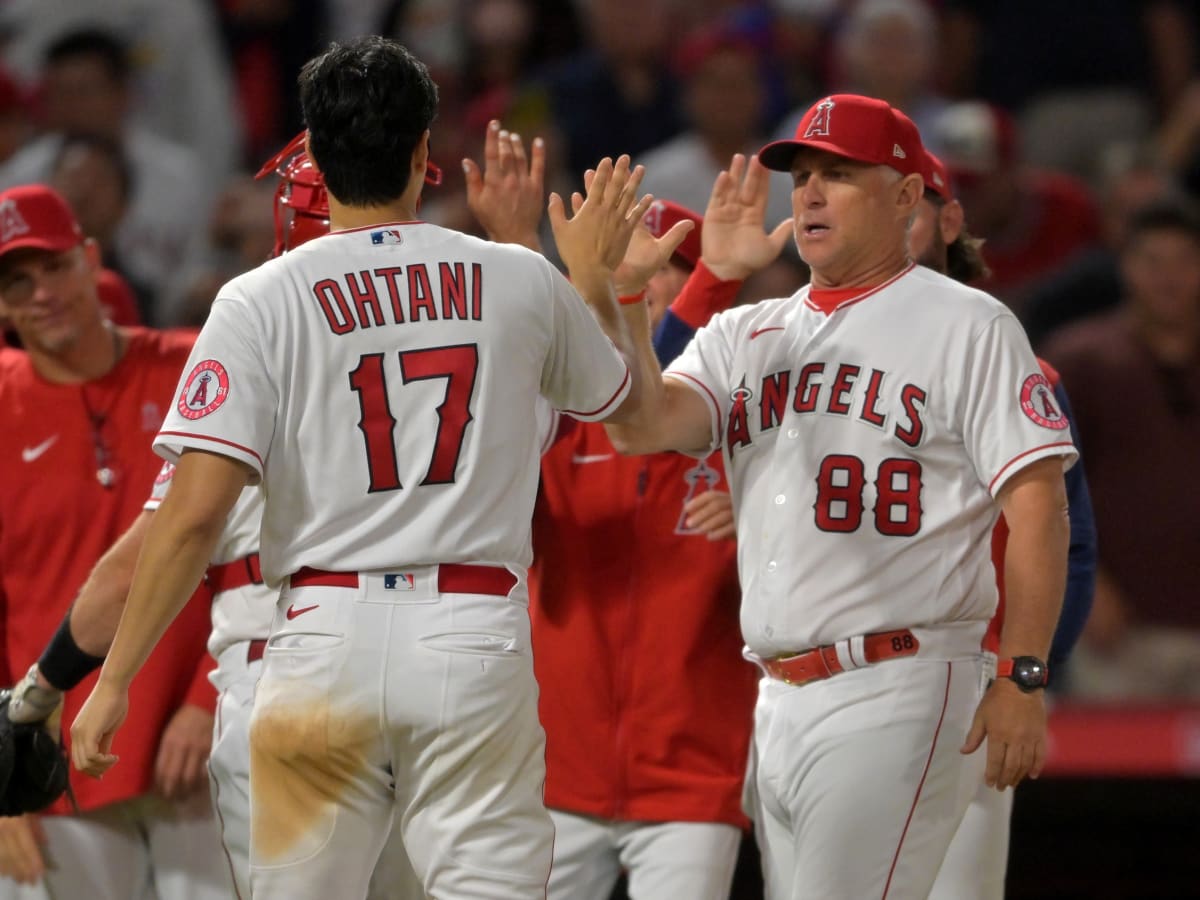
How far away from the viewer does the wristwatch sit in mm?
3111

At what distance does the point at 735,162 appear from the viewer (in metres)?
3.71

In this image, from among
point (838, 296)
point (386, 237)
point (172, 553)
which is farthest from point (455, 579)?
point (838, 296)

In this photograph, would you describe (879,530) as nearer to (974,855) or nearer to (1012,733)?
(1012,733)

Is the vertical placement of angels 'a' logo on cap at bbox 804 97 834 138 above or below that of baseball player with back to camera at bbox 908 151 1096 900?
above

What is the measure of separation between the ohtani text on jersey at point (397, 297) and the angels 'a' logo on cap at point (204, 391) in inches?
7.4

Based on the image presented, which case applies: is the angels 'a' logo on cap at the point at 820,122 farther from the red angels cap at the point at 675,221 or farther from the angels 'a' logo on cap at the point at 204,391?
the angels 'a' logo on cap at the point at 204,391

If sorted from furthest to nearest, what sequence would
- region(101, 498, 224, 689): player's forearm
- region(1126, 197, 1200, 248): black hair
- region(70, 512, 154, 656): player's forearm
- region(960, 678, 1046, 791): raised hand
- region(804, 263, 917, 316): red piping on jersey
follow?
region(1126, 197, 1200, 248): black hair → region(804, 263, 917, 316): red piping on jersey → region(70, 512, 154, 656): player's forearm → region(960, 678, 1046, 791): raised hand → region(101, 498, 224, 689): player's forearm

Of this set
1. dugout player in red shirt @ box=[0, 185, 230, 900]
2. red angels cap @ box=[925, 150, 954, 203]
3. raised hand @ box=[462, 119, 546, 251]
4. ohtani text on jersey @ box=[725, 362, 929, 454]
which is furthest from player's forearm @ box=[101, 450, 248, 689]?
red angels cap @ box=[925, 150, 954, 203]

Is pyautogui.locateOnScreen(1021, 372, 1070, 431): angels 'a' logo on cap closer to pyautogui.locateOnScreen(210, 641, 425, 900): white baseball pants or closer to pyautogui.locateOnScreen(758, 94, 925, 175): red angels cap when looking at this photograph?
pyautogui.locateOnScreen(758, 94, 925, 175): red angels cap

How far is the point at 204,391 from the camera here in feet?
9.41

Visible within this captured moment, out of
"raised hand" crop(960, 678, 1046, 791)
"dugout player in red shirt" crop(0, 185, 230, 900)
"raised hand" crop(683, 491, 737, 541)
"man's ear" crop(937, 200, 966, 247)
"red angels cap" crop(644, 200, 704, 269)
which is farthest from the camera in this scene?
"red angels cap" crop(644, 200, 704, 269)

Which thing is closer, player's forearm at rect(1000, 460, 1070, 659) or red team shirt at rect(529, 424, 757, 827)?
player's forearm at rect(1000, 460, 1070, 659)

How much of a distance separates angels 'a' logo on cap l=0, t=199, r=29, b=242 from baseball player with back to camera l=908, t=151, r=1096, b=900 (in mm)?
1920

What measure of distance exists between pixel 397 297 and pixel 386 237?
0.11 metres
